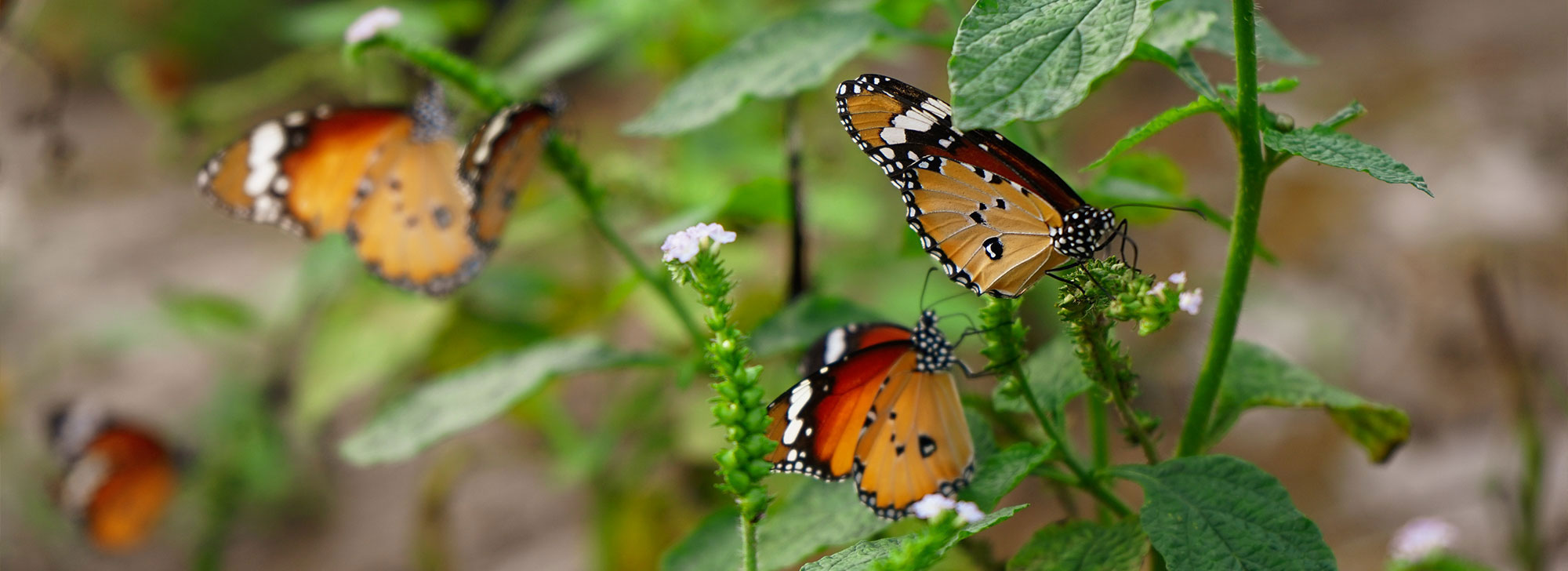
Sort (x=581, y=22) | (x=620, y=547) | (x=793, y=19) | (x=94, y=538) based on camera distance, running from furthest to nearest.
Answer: (x=581, y=22) → (x=94, y=538) → (x=620, y=547) → (x=793, y=19)

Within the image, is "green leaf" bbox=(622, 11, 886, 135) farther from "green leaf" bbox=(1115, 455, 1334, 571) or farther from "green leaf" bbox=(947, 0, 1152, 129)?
"green leaf" bbox=(1115, 455, 1334, 571)

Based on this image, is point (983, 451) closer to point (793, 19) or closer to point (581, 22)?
point (793, 19)

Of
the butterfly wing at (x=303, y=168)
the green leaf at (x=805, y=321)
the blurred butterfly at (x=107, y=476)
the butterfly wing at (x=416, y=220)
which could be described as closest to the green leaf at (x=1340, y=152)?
the green leaf at (x=805, y=321)

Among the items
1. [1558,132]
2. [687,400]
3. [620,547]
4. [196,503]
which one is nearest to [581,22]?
[687,400]

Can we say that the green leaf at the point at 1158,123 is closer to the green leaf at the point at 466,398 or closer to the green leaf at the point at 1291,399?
the green leaf at the point at 1291,399

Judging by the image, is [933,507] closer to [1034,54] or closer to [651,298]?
[1034,54]

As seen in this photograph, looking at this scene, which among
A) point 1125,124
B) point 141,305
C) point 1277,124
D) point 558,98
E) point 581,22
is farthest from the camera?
point 141,305

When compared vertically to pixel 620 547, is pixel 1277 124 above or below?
below
